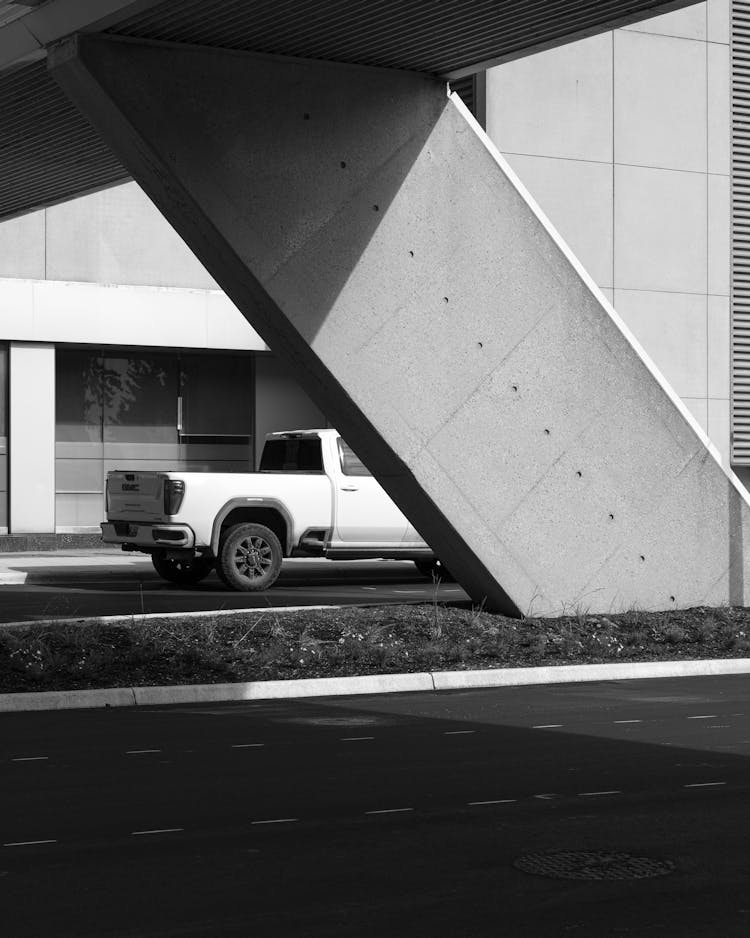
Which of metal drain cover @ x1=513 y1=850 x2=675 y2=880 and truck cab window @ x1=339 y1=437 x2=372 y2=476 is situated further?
truck cab window @ x1=339 y1=437 x2=372 y2=476

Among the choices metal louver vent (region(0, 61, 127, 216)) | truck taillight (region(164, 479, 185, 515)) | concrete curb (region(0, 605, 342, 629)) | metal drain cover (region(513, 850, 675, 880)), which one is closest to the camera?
metal drain cover (region(513, 850, 675, 880))

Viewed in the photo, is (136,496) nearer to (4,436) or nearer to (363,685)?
(363,685)

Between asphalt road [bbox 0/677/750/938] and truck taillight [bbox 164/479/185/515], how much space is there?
9.98 meters

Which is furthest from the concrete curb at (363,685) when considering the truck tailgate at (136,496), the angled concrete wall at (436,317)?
the truck tailgate at (136,496)

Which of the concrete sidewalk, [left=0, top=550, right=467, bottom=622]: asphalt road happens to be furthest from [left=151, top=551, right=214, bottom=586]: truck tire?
the concrete sidewalk

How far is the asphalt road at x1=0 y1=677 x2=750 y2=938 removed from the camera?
5949 millimetres

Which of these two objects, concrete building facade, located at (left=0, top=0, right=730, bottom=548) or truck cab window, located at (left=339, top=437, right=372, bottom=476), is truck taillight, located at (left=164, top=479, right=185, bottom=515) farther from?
concrete building facade, located at (left=0, top=0, right=730, bottom=548)

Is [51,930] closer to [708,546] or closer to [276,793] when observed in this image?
[276,793]

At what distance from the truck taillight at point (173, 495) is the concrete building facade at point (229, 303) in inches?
494

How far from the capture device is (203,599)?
2025 cm

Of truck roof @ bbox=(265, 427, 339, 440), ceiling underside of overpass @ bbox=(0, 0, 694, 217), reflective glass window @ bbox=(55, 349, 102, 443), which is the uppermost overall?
ceiling underside of overpass @ bbox=(0, 0, 694, 217)

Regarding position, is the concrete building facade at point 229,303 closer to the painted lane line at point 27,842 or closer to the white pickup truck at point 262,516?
the white pickup truck at point 262,516

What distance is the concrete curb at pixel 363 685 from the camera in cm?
1188

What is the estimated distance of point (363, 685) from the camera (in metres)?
12.9
